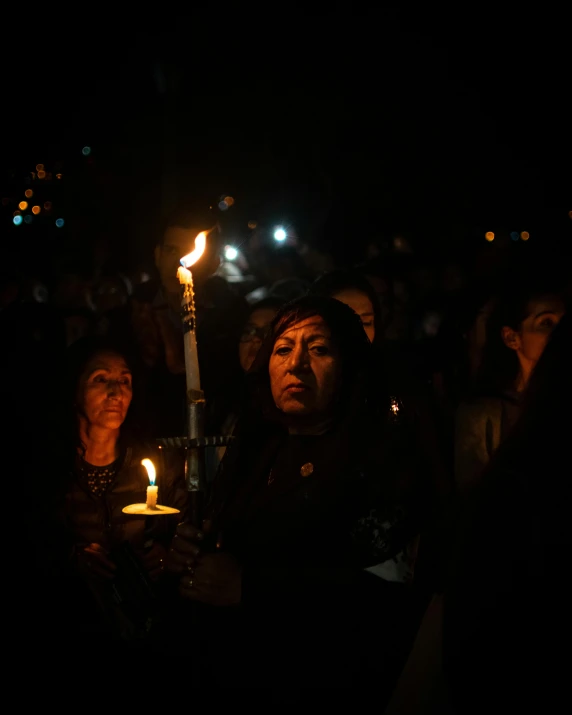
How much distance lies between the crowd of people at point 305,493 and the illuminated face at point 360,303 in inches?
0.5

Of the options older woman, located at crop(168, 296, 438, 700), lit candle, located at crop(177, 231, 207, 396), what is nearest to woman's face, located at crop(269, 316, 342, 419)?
older woman, located at crop(168, 296, 438, 700)

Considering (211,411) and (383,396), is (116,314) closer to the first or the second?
(211,411)

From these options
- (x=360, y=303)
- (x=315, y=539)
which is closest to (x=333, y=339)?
(x=315, y=539)

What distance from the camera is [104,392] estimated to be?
4.51 meters

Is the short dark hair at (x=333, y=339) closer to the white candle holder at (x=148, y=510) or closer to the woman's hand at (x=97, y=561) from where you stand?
the white candle holder at (x=148, y=510)

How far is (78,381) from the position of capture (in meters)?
4.57

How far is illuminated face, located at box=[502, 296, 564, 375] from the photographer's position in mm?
4504

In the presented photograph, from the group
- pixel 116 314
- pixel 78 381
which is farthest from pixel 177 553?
pixel 116 314

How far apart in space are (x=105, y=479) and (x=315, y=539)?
1.85 m

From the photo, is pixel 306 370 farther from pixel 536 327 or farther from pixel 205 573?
pixel 536 327

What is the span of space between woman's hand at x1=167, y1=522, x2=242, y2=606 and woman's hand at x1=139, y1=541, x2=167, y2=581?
96 cm

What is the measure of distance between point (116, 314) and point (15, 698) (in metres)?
2.92

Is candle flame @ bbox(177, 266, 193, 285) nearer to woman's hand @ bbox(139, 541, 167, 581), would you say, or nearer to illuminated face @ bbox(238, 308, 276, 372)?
woman's hand @ bbox(139, 541, 167, 581)

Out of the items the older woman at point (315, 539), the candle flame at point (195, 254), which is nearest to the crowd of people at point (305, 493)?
the older woman at point (315, 539)
